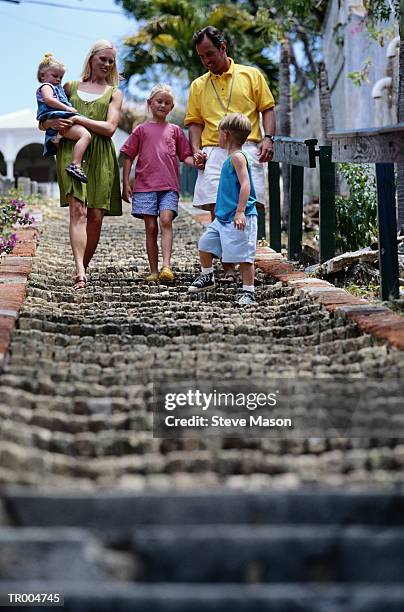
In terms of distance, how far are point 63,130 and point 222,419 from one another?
10.6 ft

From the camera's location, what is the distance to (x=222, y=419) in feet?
9.41

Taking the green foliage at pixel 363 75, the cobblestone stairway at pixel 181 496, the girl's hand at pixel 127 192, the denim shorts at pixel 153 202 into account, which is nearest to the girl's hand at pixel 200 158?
the denim shorts at pixel 153 202

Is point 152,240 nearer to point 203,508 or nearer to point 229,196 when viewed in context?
point 229,196

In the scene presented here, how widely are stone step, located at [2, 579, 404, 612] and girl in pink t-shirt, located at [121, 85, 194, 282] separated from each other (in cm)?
434

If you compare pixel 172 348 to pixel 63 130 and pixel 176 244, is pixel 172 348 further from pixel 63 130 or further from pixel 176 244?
pixel 176 244

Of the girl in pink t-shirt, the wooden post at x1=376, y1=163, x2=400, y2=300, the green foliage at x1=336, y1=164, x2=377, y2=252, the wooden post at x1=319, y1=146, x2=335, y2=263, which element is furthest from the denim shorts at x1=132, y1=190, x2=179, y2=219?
the green foliage at x1=336, y1=164, x2=377, y2=252

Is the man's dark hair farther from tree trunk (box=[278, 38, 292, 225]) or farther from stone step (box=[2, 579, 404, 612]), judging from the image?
tree trunk (box=[278, 38, 292, 225])

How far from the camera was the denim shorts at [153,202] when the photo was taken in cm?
607

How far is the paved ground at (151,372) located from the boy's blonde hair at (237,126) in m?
0.92

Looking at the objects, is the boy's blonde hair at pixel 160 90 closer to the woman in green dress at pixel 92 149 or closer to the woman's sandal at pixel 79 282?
the woman in green dress at pixel 92 149

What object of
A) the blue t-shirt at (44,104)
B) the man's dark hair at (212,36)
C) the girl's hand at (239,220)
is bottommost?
the girl's hand at (239,220)

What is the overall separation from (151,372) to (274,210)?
4.81 meters

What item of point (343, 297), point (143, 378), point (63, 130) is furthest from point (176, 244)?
point (143, 378)

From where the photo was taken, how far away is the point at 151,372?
3.42 m
